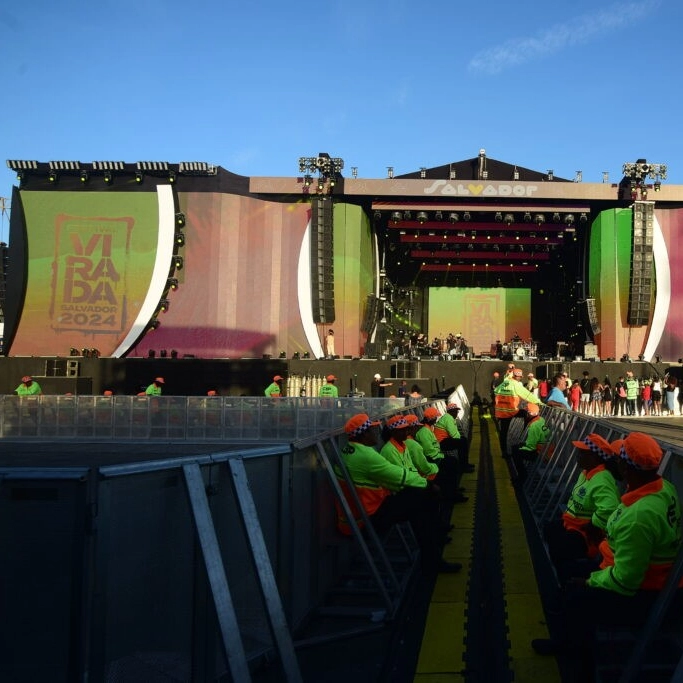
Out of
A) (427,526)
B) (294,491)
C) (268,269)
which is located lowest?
(427,526)

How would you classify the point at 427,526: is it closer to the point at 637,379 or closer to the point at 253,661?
the point at 253,661

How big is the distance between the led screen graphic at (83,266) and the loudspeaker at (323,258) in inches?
304

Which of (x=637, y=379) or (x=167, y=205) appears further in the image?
(x=167, y=205)

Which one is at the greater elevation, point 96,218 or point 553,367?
point 96,218

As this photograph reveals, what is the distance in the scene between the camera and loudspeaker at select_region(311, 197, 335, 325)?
126ft

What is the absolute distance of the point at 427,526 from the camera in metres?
7.15

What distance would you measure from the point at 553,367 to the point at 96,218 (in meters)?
22.7

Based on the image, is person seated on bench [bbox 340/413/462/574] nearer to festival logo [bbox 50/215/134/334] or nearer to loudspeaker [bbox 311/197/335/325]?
loudspeaker [bbox 311/197/335/325]

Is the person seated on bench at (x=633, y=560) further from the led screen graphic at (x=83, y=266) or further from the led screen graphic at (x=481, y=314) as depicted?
the led screen graphic at (x=481, y=314)

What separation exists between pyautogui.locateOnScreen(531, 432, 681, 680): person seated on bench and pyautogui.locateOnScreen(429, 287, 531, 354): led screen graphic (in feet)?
144

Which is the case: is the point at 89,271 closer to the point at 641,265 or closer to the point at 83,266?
the point at 83,266

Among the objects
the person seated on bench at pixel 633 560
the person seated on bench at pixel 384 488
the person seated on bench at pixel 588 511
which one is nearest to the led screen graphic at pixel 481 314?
the person seated on bench at pixel 384 488

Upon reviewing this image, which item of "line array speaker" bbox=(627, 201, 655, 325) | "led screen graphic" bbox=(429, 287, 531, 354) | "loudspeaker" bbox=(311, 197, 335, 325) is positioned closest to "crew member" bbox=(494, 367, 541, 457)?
"loudspeaker" bbox=(311, 197, 335, 325)

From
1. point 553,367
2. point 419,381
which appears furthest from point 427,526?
point 553,367
